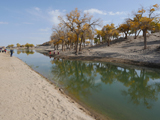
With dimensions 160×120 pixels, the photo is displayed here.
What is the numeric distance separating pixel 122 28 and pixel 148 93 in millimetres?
46465

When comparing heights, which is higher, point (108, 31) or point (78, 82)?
point (108, 31)

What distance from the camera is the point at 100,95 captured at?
8344mm

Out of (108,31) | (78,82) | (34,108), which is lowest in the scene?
(78,82)

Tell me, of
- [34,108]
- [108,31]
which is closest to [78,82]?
[34,108]

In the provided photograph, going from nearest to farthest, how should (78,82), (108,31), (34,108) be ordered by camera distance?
(34,108), (78,82), (108,31)

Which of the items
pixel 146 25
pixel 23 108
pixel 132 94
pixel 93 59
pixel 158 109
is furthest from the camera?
pixel 93 59

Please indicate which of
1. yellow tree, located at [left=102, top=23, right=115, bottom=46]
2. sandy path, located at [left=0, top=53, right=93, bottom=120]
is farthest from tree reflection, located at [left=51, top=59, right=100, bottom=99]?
yellow tree, located at [left=102, top=23, right=115, bottom=46]

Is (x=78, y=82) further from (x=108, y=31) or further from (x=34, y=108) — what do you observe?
(x=108, y=31)

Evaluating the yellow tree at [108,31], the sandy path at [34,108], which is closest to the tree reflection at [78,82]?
the sandy path at [34,108]

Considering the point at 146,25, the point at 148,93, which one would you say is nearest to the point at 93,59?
the point at 146,25

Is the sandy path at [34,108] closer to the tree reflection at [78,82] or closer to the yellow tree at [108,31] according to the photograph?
the tree reflection at [78,82]

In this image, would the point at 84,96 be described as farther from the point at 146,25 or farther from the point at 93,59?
the point at 146,25

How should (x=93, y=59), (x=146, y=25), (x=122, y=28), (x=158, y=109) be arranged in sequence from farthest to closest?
(x=122, y=28) < (x=93, y=59) < (x=146, y=25) < (x=158, y=109)

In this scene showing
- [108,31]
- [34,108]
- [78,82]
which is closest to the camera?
[34,108]
